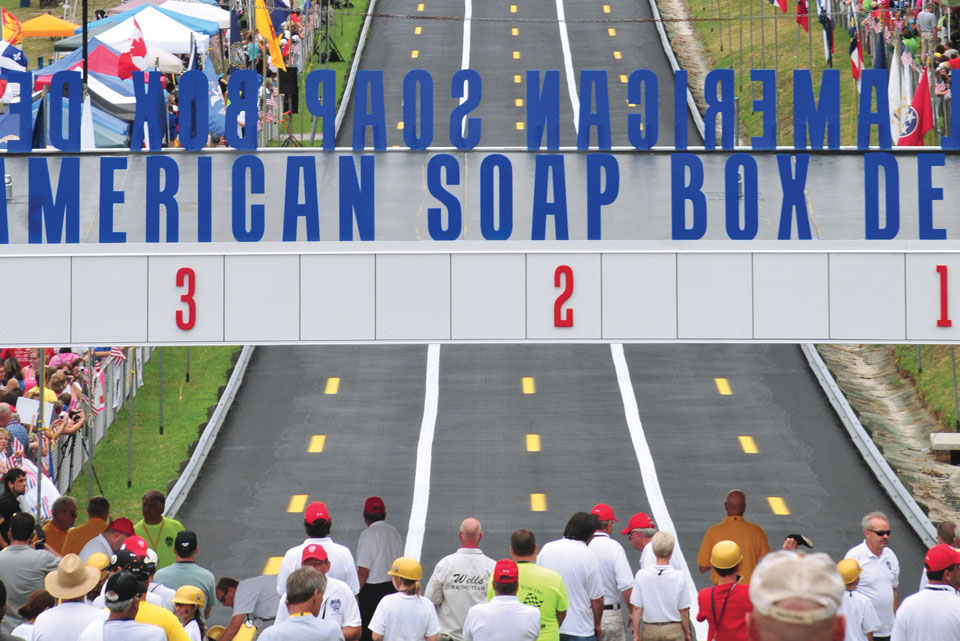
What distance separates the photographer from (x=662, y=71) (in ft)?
166

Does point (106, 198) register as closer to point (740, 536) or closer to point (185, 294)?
point (185, 294)

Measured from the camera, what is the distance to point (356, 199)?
19.4 metres

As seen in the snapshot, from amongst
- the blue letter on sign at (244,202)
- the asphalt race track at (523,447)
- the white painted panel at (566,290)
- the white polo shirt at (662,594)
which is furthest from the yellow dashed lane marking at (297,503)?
the white polo shirt at (662,594)

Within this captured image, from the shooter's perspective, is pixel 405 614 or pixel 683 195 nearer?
pixel 405 614

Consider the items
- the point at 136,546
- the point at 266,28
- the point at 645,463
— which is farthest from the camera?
the point at 266,28

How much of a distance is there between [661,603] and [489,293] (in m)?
4.67

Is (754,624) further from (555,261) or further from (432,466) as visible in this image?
(432,466)

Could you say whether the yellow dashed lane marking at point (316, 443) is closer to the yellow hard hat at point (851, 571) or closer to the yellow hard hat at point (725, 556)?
the yellow hard hat at point (851, 571)

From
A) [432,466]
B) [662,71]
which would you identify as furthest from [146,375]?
[662,71]

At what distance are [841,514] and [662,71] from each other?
29310mm

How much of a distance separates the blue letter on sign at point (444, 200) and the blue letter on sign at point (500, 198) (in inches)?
12.7

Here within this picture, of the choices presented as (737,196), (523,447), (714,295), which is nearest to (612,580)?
(714,295)

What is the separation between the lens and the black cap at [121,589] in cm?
902

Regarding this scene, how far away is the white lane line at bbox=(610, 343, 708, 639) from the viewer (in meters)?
20.4
